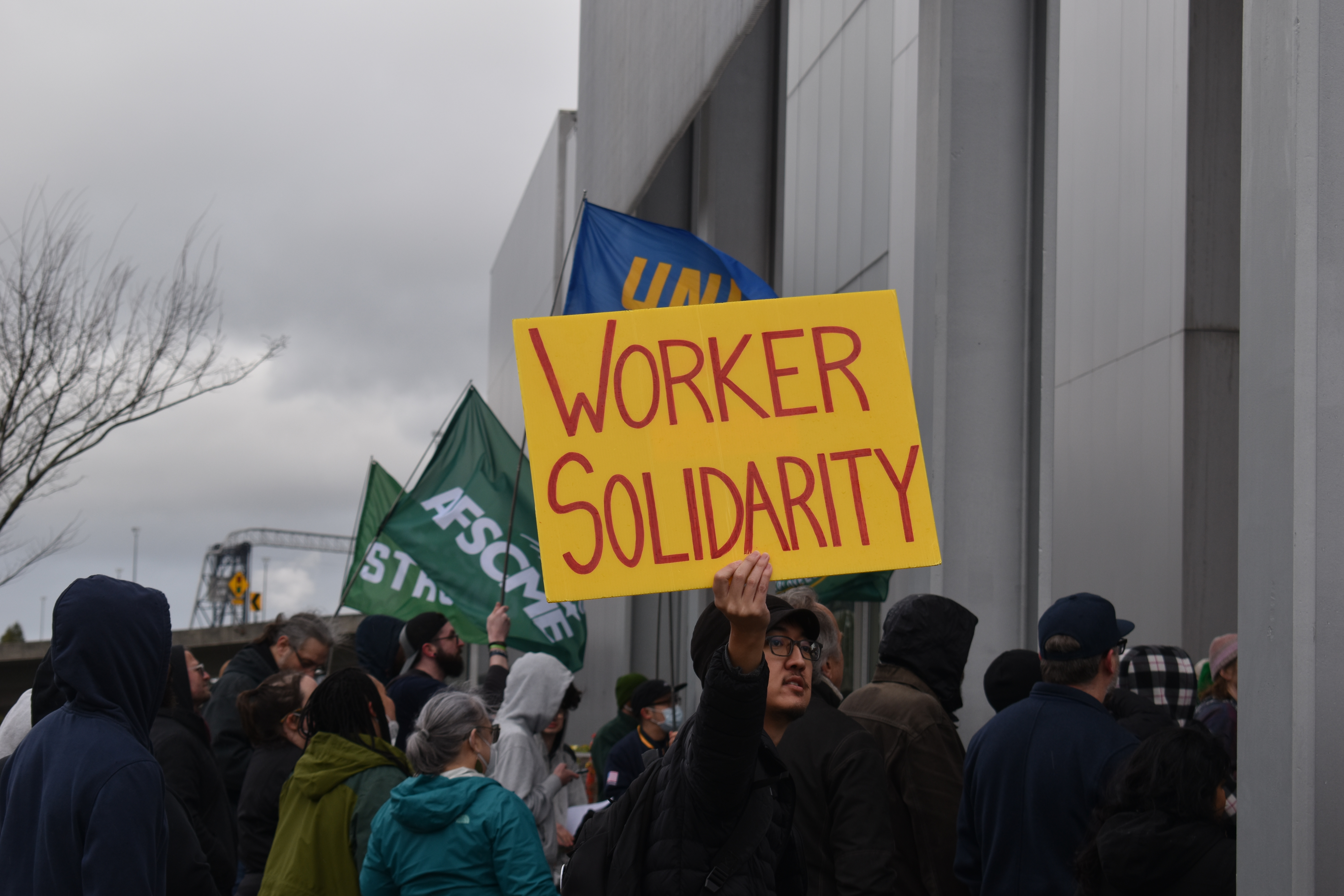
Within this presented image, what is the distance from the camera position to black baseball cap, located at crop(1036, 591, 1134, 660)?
4207mm

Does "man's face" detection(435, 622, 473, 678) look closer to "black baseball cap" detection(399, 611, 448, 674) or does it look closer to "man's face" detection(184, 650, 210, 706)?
"black baseball cap" detection(399, 611, 448, 674)

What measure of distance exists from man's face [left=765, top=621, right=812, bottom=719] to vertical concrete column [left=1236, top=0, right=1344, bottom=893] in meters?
1.02

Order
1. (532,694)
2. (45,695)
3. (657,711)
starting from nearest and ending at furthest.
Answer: (45,695) → (532,694) → (657,711)

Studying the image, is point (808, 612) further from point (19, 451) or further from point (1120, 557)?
point (19, 451)

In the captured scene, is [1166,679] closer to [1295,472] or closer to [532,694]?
[532,694]

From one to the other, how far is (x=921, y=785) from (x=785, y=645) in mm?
1325

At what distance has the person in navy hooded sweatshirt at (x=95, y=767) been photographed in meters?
3.05

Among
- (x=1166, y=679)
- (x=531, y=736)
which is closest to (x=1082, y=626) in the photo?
(x=1166, y=679)

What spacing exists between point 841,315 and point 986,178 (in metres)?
3.98

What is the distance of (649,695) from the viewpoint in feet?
28.4

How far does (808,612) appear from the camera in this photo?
126 inches

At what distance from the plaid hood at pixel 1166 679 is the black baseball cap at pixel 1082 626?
158 cm

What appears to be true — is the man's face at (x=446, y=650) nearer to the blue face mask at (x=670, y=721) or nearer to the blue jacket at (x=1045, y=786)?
the blue face mask at (x=670, y=721)

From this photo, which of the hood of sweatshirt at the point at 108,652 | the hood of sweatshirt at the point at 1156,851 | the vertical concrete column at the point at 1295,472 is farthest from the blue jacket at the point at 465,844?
the vertical concrete column at the point at 1295,472
